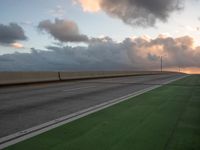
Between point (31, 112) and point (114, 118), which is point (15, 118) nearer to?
point (31, 112)

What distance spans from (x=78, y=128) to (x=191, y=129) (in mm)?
2878

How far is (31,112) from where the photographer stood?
936 centimetres

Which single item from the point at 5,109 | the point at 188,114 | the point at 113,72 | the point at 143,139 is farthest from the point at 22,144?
the point at 113,72

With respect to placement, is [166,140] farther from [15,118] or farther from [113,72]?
[113,72]

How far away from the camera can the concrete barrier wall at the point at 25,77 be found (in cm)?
2216

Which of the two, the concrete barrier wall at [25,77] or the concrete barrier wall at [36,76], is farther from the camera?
the concrete barrier wall at [36,76]

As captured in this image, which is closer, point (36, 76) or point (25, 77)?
point (25, 77)

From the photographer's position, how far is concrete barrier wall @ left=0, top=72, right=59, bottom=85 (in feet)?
72.7

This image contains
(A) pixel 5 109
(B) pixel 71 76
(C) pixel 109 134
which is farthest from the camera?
(B) pixel 71 76

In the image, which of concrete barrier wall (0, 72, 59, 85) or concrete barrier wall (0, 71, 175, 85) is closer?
concrete barrier wall (0, 72, 59, 85)

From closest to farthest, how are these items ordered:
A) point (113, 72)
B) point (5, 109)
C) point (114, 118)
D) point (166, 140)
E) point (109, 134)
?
point (166, 140)
point (109, 134)
point (114, 118)
point (5, 109)
point (113, 72)

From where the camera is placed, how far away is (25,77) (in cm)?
2488

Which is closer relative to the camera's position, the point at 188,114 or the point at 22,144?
the point at 22,144

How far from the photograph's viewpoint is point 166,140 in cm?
584
